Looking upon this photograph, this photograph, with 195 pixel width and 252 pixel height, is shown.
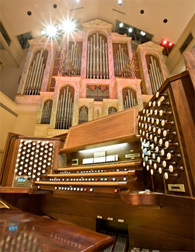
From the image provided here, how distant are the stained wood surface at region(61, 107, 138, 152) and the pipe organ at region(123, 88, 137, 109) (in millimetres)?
3290

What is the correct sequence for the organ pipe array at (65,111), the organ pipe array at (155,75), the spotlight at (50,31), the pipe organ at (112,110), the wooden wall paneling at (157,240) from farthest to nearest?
the spotlight at (50,31)
the organ pipe array at (155,75)
the pipe organ at (112,110)
the organ pipe array at (65,111)
the wooden wall paneling at (157,240)

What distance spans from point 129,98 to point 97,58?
310 cm

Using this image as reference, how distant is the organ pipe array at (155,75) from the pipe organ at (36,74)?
5482 millimetres

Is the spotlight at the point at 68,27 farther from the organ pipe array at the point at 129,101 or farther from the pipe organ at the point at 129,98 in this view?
the organ pipe array at the point at 129,101

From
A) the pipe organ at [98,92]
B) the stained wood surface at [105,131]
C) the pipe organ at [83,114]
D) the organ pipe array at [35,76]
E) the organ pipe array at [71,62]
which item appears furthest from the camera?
the organ pipe array at [71,62]

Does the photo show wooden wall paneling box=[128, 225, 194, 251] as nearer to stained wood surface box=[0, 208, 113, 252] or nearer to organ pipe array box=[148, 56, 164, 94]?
stained wood surface box=[0, 208, 113, 252]

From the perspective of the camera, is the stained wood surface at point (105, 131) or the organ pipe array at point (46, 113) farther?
the organ pipe array at point (46, 113)

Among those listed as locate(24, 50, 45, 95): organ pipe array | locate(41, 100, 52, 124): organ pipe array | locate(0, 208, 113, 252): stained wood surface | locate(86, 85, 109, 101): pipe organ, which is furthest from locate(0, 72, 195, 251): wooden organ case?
locate(24, 50, 45, 95): organ pipe array

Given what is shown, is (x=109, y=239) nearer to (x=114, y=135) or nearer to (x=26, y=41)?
(x=114, y=135)

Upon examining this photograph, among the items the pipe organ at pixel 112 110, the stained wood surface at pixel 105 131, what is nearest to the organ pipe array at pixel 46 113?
the pipe organ at pixel 112 110

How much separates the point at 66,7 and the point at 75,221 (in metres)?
9.56

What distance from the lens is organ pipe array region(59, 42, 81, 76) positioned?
657cm

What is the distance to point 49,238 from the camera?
2.49ft

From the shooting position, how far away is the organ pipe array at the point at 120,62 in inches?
267
